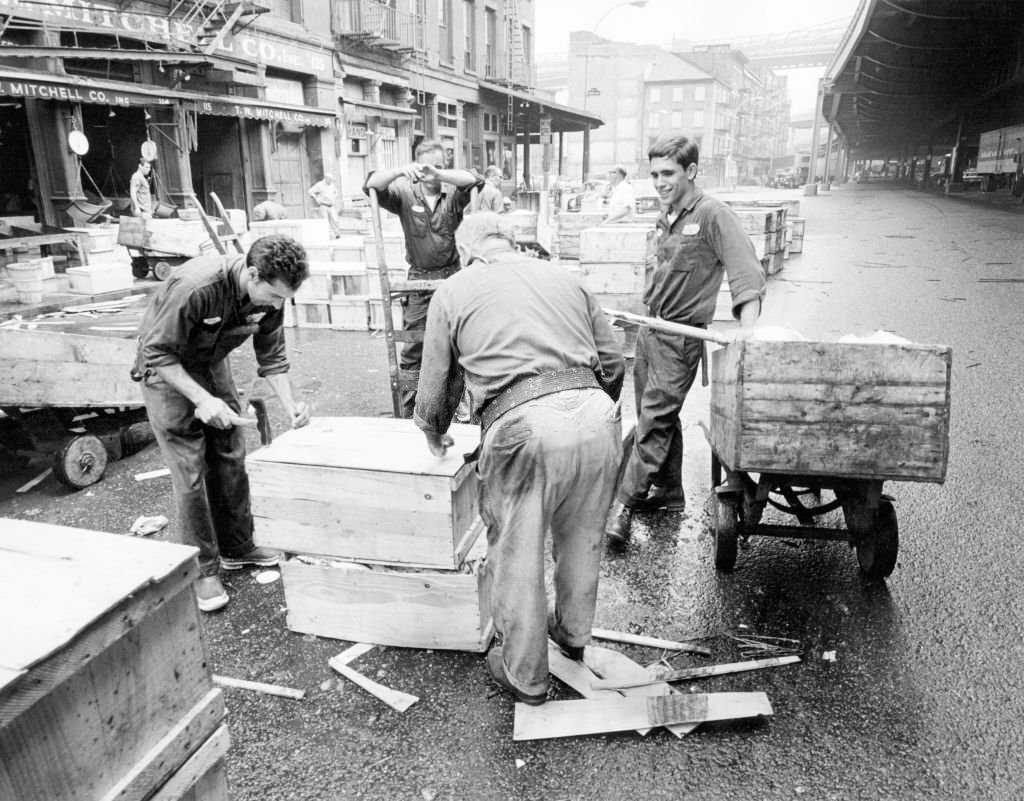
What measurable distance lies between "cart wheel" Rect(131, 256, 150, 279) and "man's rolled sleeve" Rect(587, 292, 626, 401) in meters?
13.3

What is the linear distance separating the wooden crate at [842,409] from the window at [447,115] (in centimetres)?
2763

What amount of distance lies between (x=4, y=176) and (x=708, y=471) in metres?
17.0

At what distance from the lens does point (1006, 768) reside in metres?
2.73

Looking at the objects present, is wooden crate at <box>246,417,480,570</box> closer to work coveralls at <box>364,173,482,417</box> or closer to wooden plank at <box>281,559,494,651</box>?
wooden plank at <box>281,559,494,651</box>

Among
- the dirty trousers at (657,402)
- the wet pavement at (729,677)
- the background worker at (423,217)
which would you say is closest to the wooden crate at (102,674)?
the wet pavement at (729,677)

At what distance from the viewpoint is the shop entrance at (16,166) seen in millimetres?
14750

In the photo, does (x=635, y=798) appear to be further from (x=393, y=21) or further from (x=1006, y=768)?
(x=393, y=21)

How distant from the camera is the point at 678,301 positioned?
4.42m

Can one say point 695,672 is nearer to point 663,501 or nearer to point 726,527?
point 726,527

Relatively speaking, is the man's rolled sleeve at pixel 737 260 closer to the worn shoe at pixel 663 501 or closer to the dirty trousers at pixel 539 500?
the worn shoe at pixel 663 501

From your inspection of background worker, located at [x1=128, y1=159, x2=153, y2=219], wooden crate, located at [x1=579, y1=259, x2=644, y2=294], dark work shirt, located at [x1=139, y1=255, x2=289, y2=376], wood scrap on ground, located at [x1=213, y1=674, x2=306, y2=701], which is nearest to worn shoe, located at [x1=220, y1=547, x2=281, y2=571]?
wood scrap on ground, located at [x1=213, y1=674, x2=306, y2=701]

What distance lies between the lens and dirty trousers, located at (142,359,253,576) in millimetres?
3770

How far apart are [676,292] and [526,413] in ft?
6.71

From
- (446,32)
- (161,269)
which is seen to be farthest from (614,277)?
(446,32)
